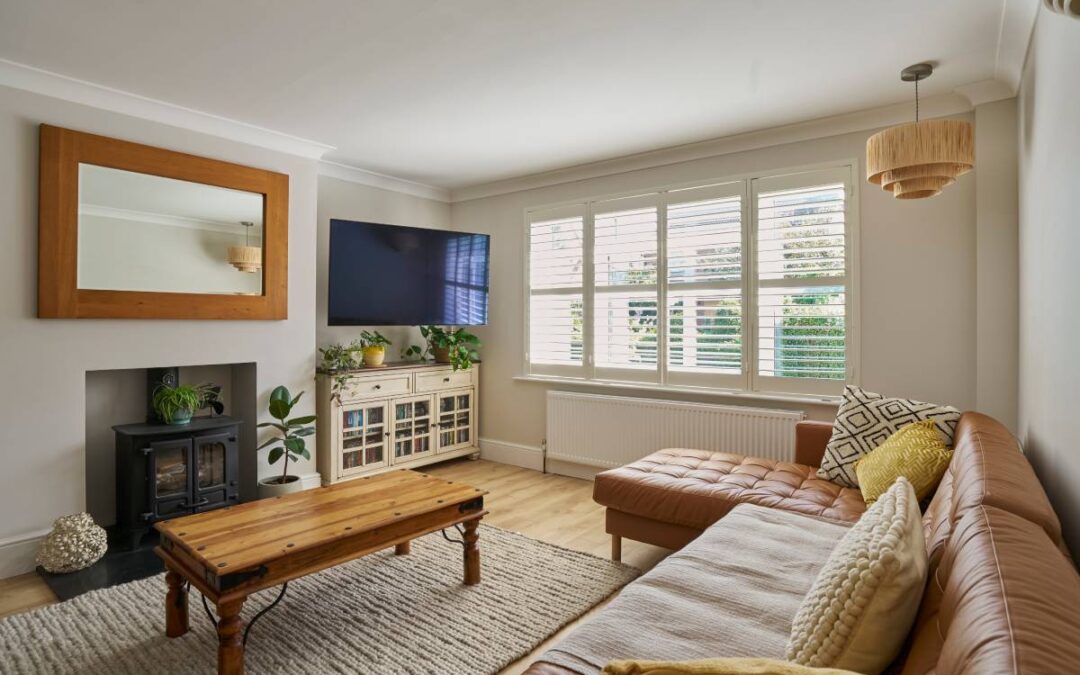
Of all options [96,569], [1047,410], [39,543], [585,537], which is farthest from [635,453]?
[39,543]

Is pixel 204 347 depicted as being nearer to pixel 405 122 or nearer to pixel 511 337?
pixel 405 122

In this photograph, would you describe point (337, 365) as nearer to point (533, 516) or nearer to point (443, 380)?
point (443, 380)

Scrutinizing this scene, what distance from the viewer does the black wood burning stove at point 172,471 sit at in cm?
319

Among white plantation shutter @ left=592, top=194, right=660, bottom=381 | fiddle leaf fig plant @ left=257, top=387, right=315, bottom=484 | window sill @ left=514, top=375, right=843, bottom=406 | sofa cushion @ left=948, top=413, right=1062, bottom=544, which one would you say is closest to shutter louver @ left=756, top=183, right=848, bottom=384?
window sill @ left=514, top=375, right=843, bottom=406

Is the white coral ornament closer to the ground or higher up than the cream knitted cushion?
closer to the ground

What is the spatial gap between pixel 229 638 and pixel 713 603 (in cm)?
155

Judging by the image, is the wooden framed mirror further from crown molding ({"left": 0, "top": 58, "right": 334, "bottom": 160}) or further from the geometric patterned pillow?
the geometric patterned pillow

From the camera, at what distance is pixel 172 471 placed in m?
3.36

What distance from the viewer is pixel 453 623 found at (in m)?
2.39

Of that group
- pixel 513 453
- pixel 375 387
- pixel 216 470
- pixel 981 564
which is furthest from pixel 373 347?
pixel 981 564

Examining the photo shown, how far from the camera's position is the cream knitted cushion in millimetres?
1075

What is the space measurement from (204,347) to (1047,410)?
162 inches

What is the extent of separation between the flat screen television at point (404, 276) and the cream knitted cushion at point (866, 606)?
3676mm

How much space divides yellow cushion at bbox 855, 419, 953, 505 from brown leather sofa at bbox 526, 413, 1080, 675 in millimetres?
91
